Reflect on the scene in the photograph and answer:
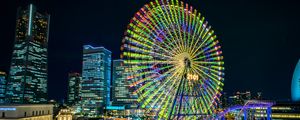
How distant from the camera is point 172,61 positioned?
3772 cm

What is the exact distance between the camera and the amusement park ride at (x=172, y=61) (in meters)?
35.7

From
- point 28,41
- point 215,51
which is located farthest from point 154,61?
point 28,41

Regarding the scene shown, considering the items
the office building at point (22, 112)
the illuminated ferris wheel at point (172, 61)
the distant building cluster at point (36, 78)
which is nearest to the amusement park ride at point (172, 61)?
the illuminated ferris wheel at point (172, 61)

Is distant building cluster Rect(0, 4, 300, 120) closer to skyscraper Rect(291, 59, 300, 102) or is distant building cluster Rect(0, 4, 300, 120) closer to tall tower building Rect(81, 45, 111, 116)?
tall tower building Rect(81, 45, 111, 116)

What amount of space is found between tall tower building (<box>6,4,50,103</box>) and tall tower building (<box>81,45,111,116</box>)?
1050 inches

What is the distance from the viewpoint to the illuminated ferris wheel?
35.7 meters

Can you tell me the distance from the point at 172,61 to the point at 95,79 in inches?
5880

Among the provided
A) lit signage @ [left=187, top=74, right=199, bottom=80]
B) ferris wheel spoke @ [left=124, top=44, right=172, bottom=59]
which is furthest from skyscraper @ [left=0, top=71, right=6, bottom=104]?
lit signage @ [left=187, top=74, right=199, bottom=80]

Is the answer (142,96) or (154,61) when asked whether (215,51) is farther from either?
(142,96)

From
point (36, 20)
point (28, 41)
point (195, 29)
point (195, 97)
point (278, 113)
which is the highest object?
point (36, 20)

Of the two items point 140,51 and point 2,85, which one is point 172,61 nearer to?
point 140,51

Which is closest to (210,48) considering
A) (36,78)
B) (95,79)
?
(36,78)

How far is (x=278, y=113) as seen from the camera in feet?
273

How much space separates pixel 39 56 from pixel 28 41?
992cm
